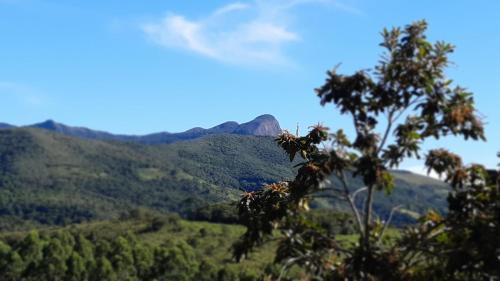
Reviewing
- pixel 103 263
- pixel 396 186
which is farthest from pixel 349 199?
pixel 103 263

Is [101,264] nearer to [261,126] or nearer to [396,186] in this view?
[261,126]

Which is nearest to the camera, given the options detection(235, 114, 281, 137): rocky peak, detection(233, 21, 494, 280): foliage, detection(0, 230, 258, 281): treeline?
detection(233, 21, 494, 280): foliage

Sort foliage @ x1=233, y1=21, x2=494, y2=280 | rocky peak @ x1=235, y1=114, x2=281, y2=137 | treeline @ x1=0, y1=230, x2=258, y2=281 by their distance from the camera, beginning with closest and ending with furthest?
foliage @ x1=233, y1=21, x2=494, y2=280, rocky peak @ x1=235, y1=114, x2=281, y2=137, treeline @ x1=0, y1=230, x2=258, y2=281

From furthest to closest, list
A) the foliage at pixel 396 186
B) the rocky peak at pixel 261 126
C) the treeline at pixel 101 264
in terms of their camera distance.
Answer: the treeline at pixel 101 264 < the rocky peak at pixel 261 126 < the foliage at pixel 396 186

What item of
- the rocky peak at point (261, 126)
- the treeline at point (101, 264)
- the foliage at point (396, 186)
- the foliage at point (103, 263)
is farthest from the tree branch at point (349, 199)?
the treeline at point (101, 264)

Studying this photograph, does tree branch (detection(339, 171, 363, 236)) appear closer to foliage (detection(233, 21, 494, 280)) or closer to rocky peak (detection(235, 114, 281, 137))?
foliage (detection(233, 21, 494, 280))

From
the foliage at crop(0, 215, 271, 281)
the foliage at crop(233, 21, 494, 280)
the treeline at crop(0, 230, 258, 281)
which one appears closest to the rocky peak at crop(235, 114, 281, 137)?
the foliage at crop(233, 21, 494, 280)

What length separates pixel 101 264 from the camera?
9281 centimetres

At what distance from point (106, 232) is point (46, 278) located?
52597 mm

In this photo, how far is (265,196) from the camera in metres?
10.7

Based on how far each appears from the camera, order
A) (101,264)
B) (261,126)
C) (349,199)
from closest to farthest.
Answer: (349,199), (261,126), (101,264)

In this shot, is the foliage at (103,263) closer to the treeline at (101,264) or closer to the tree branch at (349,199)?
the treeline at (101,264)

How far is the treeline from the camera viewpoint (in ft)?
302

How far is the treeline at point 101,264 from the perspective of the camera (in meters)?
92.1
